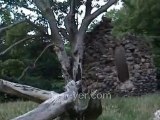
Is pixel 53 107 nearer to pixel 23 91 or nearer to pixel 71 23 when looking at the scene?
pixel 23 91

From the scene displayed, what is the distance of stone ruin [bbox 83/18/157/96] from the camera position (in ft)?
52.1

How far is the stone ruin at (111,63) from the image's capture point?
52.1ft

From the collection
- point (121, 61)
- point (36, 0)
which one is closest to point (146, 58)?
point (121, 61)

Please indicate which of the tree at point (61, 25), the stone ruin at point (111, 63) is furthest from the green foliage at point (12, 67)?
the stone ruin at point (111, 63)

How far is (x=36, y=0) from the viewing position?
50.9ft

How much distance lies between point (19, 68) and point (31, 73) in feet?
7.54

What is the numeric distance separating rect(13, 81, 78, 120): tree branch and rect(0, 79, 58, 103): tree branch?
0.30 meters

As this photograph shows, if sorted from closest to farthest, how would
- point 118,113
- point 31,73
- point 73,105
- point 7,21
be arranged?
point 73,105
point 118,113
point 7,21
point 31,73

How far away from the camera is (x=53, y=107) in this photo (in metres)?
5.09

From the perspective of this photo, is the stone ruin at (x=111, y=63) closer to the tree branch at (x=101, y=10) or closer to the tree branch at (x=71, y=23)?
the tree branch at (x=101, y=10)

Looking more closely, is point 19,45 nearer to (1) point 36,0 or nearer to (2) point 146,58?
(1) point 36,0

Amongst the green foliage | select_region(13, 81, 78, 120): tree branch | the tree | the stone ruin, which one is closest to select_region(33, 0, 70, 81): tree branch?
the tree

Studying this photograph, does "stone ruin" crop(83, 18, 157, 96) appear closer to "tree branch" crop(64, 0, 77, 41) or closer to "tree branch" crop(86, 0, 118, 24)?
"tree branch" crop(86, 0, 118, 24)

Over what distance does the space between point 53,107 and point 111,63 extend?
10972 millimetres
